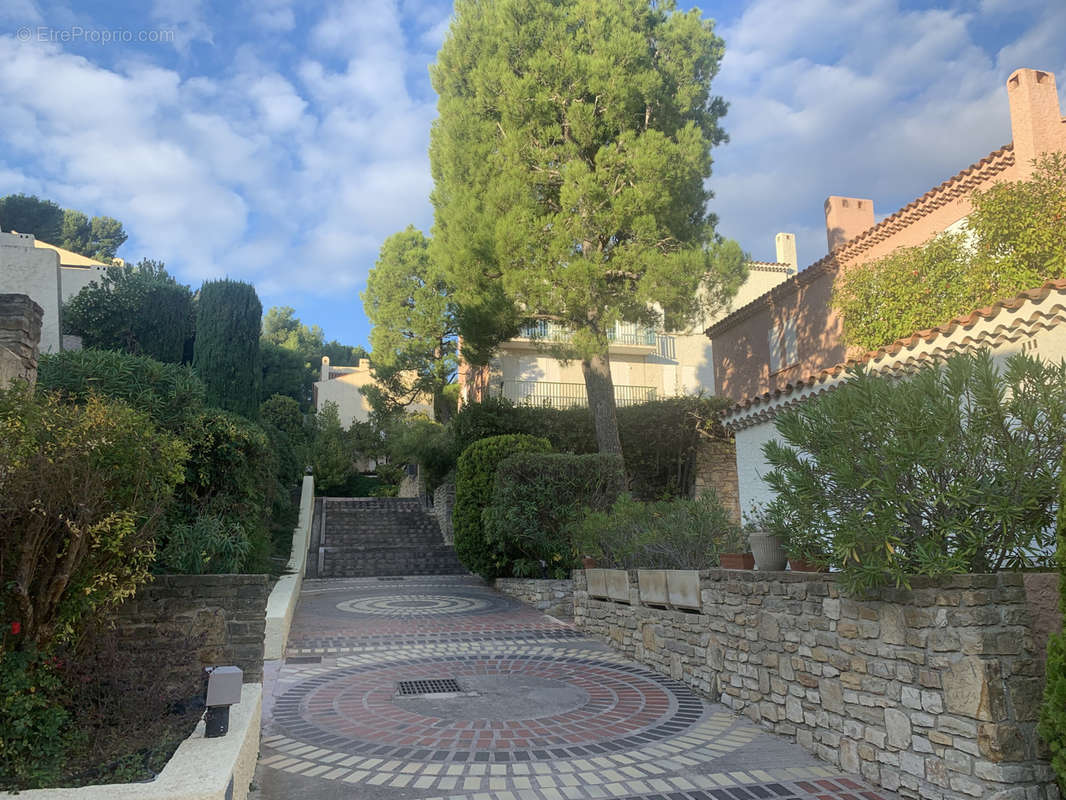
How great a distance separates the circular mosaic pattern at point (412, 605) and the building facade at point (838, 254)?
656cm

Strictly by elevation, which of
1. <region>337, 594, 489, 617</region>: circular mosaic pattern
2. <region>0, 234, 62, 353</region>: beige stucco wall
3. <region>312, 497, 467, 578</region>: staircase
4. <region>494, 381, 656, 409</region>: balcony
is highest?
<region>0, 234, 62, 353</region>: beige stucco wall

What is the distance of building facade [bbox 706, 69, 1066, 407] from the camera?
11.2 m

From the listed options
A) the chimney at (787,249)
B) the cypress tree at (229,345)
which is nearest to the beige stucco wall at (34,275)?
the cypress tree at (229,345)

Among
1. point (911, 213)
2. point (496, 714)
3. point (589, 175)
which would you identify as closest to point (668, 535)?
point (496, 714)

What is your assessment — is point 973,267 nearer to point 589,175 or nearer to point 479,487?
point 589,175

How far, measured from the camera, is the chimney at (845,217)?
17.7m

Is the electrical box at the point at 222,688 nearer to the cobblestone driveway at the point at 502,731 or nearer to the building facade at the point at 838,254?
the cobblestone driveway at the point at 502,731

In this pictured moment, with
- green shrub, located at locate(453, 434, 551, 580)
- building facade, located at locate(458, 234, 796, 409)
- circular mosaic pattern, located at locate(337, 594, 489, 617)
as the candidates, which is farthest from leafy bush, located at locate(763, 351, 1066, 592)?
building facade, located at locate(458, 234, 796, 409)

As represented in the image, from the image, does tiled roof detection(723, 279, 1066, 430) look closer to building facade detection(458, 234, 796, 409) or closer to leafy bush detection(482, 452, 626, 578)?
leafy bush detection(482, 452, 626, 578)

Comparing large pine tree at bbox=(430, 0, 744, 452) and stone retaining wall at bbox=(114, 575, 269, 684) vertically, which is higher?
large pine tree at bbox=(430, 0, 744, 452)

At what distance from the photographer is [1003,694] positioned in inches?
134

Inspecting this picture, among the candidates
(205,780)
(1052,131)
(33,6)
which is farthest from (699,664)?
(33,6)

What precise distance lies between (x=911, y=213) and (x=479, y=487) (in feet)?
34.5

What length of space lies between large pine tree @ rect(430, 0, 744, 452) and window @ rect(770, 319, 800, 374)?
11.3ft
